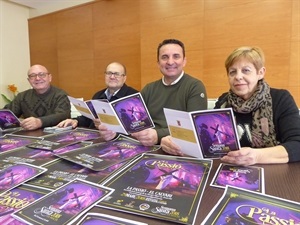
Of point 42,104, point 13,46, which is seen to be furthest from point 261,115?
point 13,46

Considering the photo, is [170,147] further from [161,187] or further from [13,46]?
[13,46]

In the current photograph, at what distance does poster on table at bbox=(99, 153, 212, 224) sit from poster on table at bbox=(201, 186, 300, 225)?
6 cm

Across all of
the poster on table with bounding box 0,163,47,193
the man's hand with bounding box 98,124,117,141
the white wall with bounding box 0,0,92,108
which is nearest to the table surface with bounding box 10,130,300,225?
the poster on table with bounding box 0,163,47,193

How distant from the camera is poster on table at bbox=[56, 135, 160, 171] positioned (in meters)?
0.91

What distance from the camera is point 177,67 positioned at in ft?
5.55

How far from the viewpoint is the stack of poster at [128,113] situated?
3.80 feet

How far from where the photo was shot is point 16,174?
31.3 inches

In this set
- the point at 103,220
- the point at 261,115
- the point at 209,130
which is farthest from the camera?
the point at 261,115

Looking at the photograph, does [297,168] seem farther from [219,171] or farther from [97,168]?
[97,168]

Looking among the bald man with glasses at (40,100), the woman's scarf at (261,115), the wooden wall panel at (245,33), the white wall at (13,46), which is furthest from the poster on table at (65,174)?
the white wall at (13,46)

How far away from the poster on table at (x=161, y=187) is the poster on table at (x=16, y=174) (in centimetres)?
26

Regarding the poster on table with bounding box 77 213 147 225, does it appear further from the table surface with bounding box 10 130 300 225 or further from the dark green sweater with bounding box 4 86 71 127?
the dark green sweater with bounding box 4 86 71 127

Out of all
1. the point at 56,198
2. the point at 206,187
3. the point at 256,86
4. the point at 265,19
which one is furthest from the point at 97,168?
the point at 265,19

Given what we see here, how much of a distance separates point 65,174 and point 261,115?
0.92 metres
